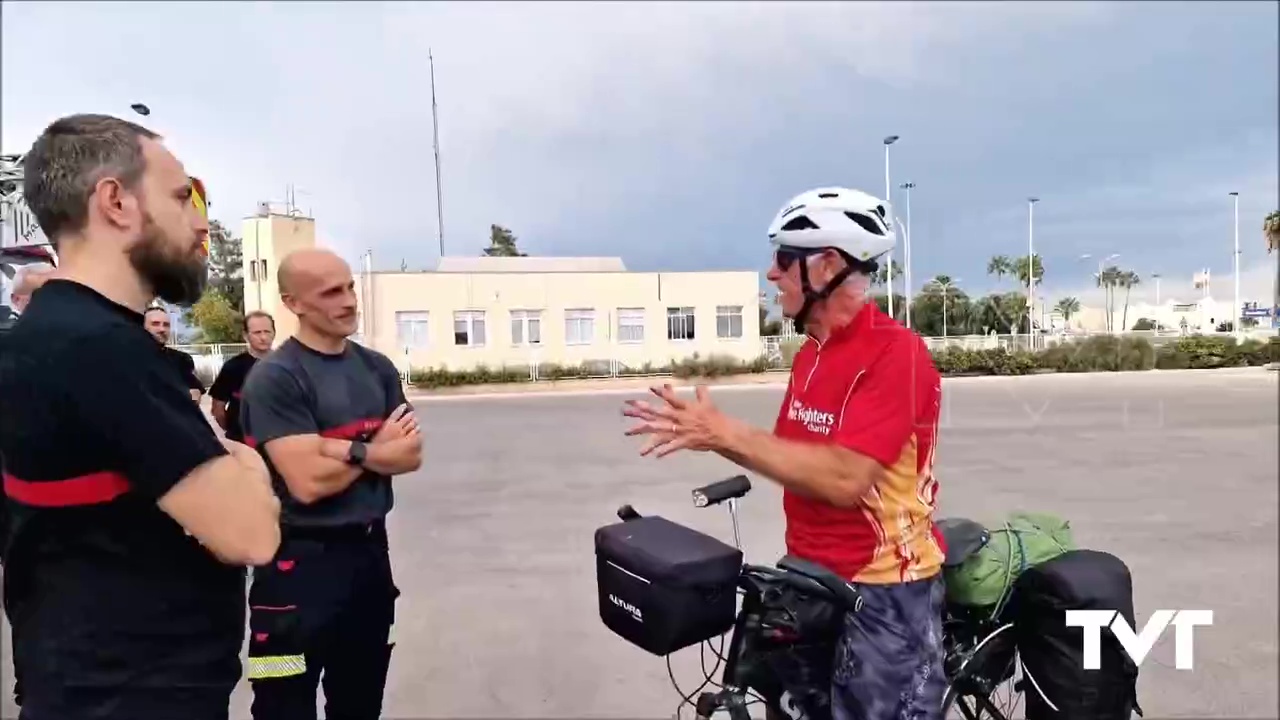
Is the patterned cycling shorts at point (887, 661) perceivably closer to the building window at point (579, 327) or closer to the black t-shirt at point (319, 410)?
the black t-shirt at point (319, 410)

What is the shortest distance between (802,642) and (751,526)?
187 inches

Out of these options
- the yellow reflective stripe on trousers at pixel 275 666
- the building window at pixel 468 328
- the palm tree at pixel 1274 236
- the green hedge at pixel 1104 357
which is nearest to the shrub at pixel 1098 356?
the green hedge at pixel 1104 357

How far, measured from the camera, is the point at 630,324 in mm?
35562

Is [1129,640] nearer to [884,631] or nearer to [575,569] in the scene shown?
[884,631]

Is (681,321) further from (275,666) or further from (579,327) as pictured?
(275,666)

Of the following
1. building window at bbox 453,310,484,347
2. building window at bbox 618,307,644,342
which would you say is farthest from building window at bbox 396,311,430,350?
building window at bbox 618,307,644,342

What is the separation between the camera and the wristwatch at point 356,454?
2.41m

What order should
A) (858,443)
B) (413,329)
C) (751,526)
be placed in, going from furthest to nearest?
1. (413,329)
2. (751,526)
3. (858,443)

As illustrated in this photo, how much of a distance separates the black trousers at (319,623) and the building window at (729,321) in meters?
33.5

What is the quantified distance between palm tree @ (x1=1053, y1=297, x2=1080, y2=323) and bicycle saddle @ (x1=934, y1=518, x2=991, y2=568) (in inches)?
81.8

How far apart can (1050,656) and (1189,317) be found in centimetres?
218

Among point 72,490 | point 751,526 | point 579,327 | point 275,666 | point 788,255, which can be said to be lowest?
point 751,526

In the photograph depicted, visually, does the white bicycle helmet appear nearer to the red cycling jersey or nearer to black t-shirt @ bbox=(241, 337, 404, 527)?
the red cycling jersey

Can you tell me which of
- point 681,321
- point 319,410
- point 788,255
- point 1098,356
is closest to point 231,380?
point 319,410
